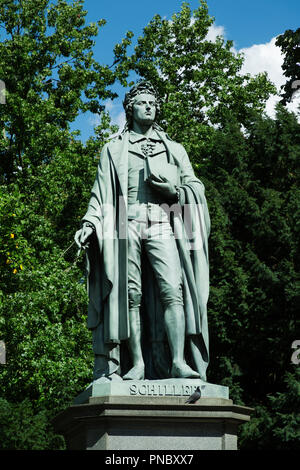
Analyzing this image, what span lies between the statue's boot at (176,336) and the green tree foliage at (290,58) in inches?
793

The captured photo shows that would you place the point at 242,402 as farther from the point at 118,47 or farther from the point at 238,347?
the point at 118,47

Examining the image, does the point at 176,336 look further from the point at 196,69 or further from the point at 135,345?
the point at 196,69

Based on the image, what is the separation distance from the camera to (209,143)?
27.5 meters

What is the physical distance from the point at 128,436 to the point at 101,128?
19811mm

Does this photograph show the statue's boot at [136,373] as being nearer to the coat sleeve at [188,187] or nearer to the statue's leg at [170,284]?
the statue's leg at [170,284]

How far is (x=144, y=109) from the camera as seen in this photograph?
9391 millimetres

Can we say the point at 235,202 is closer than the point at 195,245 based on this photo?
No

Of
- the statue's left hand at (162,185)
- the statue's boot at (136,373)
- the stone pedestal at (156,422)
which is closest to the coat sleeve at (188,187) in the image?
the statue's left hand at (162,185)

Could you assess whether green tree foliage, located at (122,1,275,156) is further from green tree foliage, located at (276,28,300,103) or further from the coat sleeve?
the coat sleeve

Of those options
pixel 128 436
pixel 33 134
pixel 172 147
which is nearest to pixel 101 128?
pixel 33 134

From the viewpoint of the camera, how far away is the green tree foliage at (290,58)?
27.2 metres

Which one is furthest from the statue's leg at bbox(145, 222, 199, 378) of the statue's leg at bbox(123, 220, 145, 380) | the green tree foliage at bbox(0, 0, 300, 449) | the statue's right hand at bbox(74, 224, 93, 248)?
the green tree foliage at bbox(0, 0, 300, 449)

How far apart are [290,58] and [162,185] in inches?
800

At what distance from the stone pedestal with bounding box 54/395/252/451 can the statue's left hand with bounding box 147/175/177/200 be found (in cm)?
234
